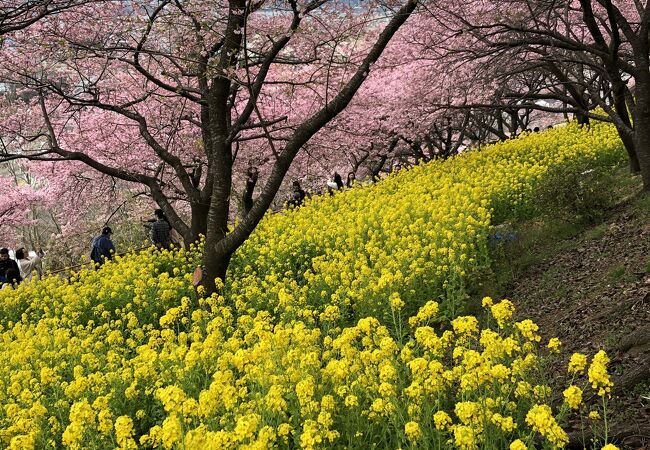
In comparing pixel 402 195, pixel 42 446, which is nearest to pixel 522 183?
pixel 402 195

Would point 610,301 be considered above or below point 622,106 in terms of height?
below

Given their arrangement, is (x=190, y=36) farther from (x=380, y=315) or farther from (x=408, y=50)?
(x=408, y=50)

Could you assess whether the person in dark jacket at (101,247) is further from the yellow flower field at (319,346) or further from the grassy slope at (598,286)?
the grassy slope at (598,286)

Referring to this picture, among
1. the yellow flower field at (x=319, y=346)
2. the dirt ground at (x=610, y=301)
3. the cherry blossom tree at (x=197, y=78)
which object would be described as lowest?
the dirt ground at (x=610, y=301)

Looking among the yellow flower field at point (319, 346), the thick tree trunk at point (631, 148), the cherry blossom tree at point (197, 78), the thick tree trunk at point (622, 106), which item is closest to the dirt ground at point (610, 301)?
the yellow flower field at point (319, 346)

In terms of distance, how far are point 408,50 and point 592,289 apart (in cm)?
1382

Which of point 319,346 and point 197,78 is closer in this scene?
point 319,346

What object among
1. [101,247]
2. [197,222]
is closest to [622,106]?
[197,222]

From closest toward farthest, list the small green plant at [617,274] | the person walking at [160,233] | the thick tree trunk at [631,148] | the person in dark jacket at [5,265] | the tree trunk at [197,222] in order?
the small green plant at [617,274] → the thick tree trunk at [631,148] → the tree trunk at [197,222] → the person in dark jacket at [5,265] → the person walking at [160,233]

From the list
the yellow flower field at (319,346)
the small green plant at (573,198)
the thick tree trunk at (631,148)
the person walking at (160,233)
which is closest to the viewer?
the yellow flower field at (319,346)

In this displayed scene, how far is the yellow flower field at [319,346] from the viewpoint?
12.7 feet

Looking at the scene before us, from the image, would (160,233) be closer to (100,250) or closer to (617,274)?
(100,250)

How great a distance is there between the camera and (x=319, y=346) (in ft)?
19.4

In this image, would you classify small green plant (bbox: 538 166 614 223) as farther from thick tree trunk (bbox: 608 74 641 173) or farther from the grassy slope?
thick tree trunk (bbox: 608 74 641 173)
